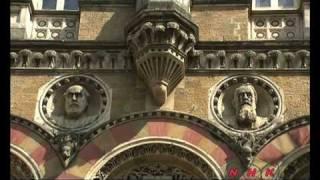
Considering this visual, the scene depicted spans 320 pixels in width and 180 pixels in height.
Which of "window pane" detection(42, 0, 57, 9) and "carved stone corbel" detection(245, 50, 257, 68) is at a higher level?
"window pane" detection(42, 0, 57, 9)

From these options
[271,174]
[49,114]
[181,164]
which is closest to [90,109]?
[49,114]

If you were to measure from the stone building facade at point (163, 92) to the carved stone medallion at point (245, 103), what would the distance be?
0.06 feet

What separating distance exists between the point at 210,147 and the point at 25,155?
322cm

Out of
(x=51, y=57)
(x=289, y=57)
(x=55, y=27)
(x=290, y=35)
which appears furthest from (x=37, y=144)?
(x=290, y=35)

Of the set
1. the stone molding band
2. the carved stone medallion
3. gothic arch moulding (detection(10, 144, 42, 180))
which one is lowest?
gothic arch moulding (detection(10, 144, 42, 180))

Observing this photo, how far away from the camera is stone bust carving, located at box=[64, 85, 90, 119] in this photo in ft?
61.5

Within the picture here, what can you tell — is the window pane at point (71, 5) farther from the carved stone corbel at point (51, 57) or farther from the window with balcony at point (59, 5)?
the carved stone corbel at point (51, 57)

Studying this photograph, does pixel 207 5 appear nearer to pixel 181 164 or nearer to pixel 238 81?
pixel 238 81

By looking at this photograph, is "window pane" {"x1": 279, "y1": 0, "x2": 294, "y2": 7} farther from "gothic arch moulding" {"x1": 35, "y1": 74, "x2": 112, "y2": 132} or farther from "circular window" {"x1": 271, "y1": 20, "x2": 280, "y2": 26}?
→ "gothic arch moulding" {"x1": 35, "y1": 74, "x2": 112, "y2": 132}

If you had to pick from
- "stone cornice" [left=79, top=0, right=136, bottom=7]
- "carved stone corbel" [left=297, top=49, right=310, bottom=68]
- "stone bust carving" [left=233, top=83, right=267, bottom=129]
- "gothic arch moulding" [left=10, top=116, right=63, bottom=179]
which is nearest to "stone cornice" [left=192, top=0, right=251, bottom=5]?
"stone cornice" [left=79, top=0, right=136, bottom=7]

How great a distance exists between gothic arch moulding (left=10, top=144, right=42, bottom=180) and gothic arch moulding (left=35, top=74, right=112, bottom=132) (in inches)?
27.5

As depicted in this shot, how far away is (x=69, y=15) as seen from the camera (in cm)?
2023

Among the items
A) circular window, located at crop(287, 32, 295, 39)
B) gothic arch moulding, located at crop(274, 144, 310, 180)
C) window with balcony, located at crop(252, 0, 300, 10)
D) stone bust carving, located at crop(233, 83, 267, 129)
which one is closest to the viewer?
gothic arch moulding, located at crop(274, 144, 310, 180)

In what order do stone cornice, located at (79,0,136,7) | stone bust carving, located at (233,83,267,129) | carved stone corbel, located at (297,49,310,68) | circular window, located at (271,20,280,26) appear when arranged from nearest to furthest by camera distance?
1. stone bust carving, located at (233,83,267,129)
2. carved stone corbel, located at (297,49,310,68)
3. circular window, located at (271,20,280,26)
4. stone cornice, located at (79,0,136,7)
